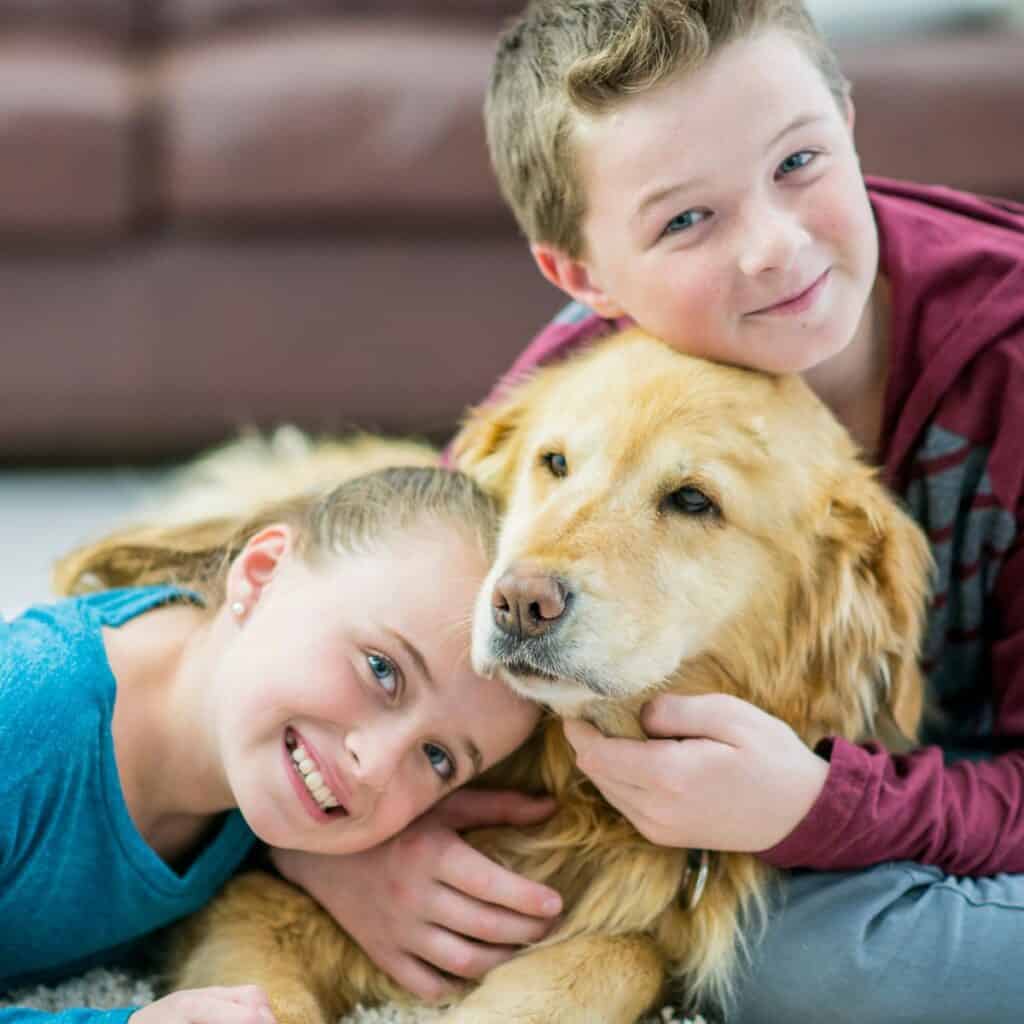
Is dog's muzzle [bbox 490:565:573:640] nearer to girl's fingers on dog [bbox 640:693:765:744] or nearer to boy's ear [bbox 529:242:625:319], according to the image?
girl's fingers on dog [bbox 640:693:765:744]

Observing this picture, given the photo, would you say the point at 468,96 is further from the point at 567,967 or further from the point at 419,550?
the point at 567,967

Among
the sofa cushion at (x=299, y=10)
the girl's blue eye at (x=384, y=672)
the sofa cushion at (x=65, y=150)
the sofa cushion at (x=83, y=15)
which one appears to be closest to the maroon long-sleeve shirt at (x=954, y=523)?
the girl's blue eye at (x=384, y=672)

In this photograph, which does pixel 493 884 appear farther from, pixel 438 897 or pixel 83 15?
pixel 83 15

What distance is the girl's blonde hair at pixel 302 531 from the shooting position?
1.28 m

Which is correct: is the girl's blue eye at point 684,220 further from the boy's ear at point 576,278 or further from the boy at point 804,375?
the boy's ear at point 576,278

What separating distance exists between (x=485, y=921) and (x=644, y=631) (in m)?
0.32

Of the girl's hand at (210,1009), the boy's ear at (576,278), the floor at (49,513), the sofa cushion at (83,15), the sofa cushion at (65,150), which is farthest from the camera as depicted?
the sofa cushion at (83,15)

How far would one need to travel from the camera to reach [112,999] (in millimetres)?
1272

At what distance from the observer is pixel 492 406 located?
144cm

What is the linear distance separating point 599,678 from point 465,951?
309 millimetres

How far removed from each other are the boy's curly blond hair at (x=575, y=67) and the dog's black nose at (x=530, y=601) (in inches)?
16.8

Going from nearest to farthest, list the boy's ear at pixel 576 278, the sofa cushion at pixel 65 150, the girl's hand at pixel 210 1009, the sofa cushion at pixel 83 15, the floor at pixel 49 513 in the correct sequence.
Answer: the girl's hand at pixel 210 1009 → the boy's ear at pixel 576 278 → the floor at pixel 49 513 → the sofa cushion at pixel 65 150 → the sofa cushion at pixel 83 15

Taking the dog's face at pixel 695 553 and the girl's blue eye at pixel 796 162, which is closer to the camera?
the dog's face at pixel 695 553

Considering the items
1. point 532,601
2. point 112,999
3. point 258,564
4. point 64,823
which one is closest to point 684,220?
point 532,601
